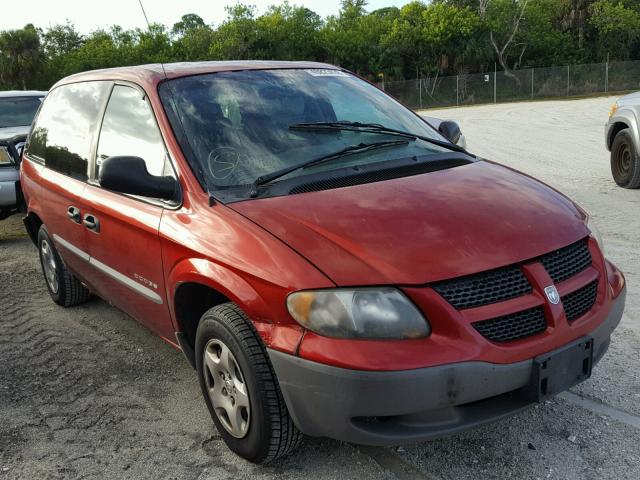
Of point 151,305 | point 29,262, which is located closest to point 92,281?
point 151,305

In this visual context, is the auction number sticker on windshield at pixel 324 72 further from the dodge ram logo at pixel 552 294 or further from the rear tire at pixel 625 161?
the rear tire at pixel 625 161

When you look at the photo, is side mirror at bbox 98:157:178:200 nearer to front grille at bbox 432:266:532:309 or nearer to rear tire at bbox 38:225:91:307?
front grille at bbox 432:266:532:309

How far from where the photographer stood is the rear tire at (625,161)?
7.83m

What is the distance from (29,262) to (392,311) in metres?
5.43

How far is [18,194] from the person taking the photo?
24.2 feet

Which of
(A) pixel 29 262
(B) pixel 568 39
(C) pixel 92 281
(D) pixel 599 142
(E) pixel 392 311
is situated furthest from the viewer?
(B) pixel 568 39

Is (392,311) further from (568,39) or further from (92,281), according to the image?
(568,39)

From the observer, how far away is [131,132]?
360 centimetres

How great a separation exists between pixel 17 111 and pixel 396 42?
131 ft

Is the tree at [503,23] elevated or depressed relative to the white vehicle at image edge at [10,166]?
elevated

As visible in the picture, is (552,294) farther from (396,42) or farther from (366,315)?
(396,42)

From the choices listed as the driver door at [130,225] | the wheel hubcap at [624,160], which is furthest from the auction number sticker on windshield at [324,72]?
the wheel hubcap at [624,160]

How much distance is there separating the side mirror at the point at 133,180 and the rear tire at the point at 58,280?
203cm

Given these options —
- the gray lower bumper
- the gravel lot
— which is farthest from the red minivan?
the gravel lot
